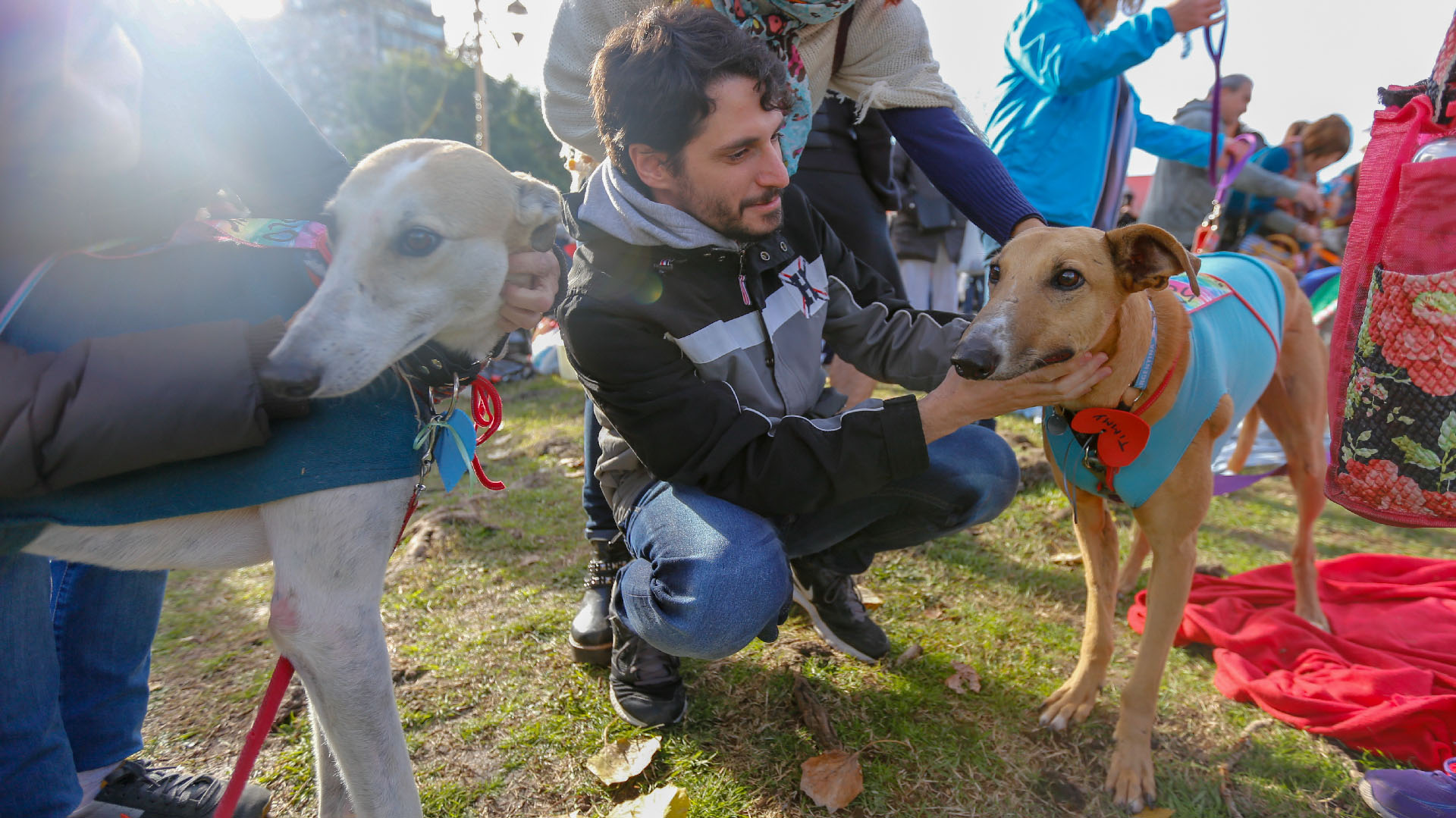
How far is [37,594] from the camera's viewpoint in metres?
1.46

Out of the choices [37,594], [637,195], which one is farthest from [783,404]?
[37,594]

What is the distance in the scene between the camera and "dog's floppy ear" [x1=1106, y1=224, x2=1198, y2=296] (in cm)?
175

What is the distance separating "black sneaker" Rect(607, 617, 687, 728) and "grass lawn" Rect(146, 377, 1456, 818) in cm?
5

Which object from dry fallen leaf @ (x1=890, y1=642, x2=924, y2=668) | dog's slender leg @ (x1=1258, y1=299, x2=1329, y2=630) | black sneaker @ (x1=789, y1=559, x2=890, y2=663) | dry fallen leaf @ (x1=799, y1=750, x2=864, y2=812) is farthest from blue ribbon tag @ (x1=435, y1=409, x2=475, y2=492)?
dog's slender leg @ (x1=1258, y1=299, x2=1329, y2=630)

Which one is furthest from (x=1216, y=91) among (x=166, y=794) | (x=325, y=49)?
(x=325, y=49)

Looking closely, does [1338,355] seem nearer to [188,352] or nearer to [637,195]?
[637,195]

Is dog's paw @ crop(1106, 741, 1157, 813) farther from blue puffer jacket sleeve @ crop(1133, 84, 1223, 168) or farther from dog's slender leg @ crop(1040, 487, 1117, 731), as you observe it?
blue puffer jacket sleeve @ crop(1133, 84, 1223, 168)

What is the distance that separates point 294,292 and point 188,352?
1.19 ft

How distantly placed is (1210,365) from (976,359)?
94 centimetres

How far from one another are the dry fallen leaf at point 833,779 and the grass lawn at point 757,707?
0.03 m

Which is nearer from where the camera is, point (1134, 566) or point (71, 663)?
point (71, 663)

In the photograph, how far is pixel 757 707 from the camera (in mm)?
2217

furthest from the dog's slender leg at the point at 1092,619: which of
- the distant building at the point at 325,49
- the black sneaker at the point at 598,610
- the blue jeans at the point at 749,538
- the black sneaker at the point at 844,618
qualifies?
the distant building at the point at 325,49

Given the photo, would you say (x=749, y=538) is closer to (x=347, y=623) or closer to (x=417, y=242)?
(x=347, y=623)
